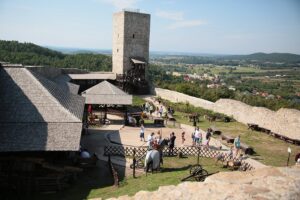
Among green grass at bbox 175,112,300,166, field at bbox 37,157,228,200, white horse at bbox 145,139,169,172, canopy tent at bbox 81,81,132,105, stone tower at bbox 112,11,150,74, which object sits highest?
stone tower at bbox 112,11,150,74

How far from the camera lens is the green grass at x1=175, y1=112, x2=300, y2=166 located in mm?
17505

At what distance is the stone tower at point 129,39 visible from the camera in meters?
41.3

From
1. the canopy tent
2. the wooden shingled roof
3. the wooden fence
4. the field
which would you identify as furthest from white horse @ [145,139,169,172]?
the canopy tent

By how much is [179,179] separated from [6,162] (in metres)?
6.87

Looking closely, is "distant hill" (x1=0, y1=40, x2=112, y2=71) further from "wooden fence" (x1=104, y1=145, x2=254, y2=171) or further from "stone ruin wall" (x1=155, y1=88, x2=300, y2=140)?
"wooden fence" (x1=104, y1=145, x2=254, y2=171)

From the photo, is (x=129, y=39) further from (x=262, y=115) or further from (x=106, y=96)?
(x=262, y=115)

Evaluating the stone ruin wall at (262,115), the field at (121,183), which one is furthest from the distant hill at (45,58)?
the field at (121,183)

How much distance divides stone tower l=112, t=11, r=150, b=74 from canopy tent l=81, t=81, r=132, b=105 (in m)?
17.0

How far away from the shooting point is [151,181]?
12211 mm

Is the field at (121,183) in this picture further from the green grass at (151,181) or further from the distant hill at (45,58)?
the distant hill at (45,58)

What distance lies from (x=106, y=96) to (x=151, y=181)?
1198cm

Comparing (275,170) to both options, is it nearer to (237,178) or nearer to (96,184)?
(237,178)

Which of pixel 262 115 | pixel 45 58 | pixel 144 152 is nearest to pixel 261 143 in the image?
pixel 262 115

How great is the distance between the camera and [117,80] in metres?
39.5
